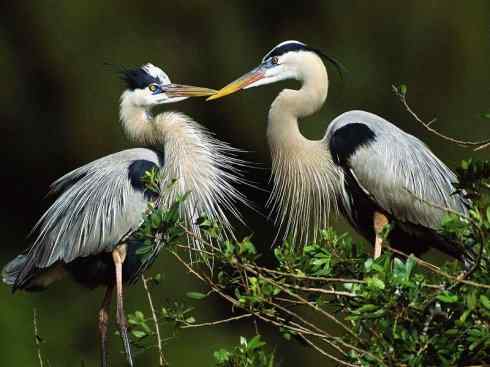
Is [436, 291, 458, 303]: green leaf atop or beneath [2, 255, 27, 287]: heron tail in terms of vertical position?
atop

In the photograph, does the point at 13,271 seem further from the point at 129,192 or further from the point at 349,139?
the point at 349,139

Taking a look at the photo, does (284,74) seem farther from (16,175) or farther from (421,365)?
(16,175)

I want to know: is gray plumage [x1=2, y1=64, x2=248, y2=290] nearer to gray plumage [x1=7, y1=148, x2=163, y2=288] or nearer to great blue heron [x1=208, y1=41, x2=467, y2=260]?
gray plumage [x1=7, y1=148, x2=163, y2=288]

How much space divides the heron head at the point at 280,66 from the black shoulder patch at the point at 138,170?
11.5 inches

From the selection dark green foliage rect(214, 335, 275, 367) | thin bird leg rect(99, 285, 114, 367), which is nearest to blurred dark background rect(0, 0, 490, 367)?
thin bird leg rect(99, 285, 114, 367)

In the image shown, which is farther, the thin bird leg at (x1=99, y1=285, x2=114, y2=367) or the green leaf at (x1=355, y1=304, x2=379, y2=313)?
the thin bird leg at (x1=99, y1=285, x2=114, y2=367)

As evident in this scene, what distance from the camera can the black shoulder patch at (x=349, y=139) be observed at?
11.8 feet

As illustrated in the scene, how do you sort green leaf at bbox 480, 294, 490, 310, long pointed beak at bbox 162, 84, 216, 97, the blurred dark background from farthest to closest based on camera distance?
the blurred dark background < long pointed beak at bbox 162, 84, 216, 97 < green leaf at bbox 480, 294, 490, 310

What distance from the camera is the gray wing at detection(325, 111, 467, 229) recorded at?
359 cm

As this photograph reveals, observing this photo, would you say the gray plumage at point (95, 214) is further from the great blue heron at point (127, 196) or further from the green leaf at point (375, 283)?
the green leaf at point (375, 283)

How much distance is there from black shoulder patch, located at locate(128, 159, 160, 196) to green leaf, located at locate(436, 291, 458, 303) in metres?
1.99

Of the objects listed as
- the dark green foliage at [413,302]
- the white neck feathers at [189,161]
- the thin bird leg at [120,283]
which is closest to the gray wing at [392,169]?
the white neck feathers at [189,161]

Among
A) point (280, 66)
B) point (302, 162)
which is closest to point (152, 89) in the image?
point (280, 66)

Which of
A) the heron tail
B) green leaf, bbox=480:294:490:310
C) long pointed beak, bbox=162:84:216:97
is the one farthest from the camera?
the heron tail
